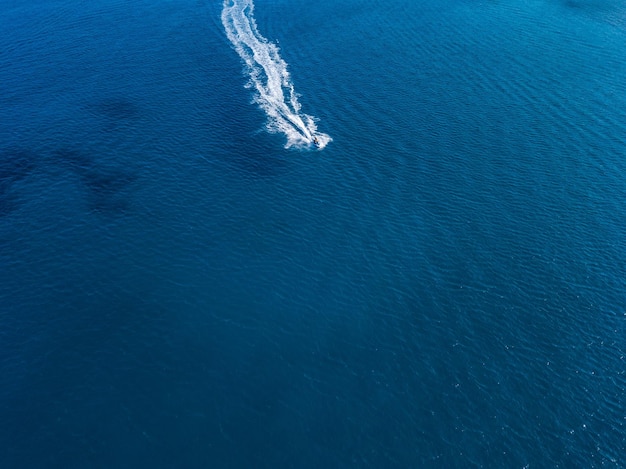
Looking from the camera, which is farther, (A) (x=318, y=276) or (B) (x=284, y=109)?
(B) (x=284, y=109)

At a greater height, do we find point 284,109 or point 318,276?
point 284,109

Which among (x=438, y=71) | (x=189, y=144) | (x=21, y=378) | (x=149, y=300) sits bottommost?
(x=21, y=378)

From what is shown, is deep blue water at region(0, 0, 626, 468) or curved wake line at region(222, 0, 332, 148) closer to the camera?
deep blue water at region(0, 0, 626, 468)

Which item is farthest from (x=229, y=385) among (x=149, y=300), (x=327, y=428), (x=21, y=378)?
(x=21, y=378)

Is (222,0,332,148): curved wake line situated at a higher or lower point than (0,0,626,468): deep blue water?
higher

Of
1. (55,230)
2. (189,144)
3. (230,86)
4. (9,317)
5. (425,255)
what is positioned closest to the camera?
(9,317)

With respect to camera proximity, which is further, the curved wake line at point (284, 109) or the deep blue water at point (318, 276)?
the curved wake line at point (284, 109)

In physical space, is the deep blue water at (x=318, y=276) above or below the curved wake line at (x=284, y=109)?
below

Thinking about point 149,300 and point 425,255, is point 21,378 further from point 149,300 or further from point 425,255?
point 425,255
